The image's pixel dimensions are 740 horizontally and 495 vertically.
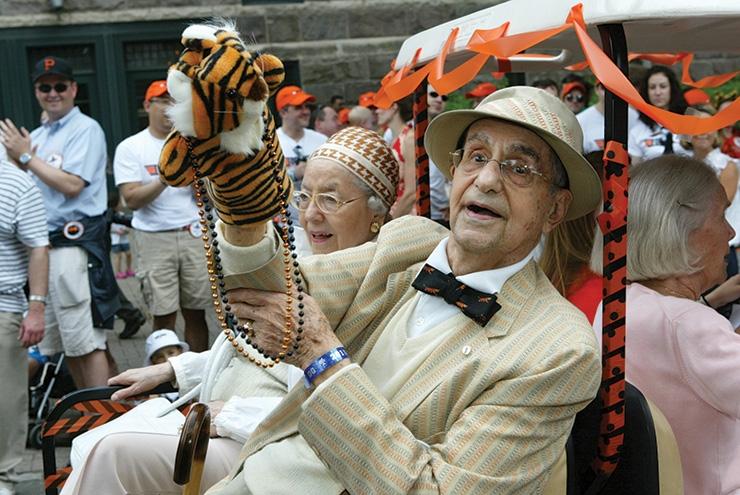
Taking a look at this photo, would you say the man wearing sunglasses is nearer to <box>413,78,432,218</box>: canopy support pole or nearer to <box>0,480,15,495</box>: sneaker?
<box>0,480,15,495</box>: sneaker

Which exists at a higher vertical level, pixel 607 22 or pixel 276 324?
pixel 607 22

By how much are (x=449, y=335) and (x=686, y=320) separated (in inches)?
26.4

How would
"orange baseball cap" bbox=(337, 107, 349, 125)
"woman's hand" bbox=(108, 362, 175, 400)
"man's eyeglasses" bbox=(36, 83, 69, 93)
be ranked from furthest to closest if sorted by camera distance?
"orange baseball cap" bbox=(337, 107, 349, 125) < "man's eyeglasses" bbox=(36, 83, 69, 93) < "woman's hand" bbox=(108, 362, 175, 400)

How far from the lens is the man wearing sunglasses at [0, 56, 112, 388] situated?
6148 mm

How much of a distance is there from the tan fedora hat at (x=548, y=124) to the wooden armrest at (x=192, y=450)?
3.15ft

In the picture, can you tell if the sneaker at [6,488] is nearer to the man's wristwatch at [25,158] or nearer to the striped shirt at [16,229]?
the striped shirt at [16,229]

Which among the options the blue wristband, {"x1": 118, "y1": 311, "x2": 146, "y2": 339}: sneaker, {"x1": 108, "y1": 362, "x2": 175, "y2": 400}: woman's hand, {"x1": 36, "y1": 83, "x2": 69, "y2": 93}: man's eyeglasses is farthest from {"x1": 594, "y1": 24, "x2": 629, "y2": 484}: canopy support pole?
{"x1": 118, "y1": 311, "x2": 146, "y2": 339}: sneaker

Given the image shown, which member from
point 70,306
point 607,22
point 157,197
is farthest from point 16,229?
point 607,22

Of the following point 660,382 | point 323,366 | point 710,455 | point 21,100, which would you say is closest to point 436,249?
point 323,366

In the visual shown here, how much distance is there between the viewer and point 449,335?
2479 mm

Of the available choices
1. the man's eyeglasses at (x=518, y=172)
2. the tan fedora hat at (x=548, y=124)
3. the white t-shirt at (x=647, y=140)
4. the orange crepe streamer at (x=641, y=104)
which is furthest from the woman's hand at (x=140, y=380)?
the white t-shirt at (x=647, y=140)

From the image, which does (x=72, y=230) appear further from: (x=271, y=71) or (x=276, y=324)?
(x=271, y=71)

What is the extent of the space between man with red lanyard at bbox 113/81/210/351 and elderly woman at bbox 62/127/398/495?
3142mm

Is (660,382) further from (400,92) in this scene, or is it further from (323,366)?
(400,92)
